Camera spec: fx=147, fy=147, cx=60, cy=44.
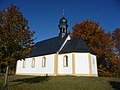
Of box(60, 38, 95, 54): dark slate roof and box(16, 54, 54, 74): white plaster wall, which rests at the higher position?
box(60, 38, 95, 54): dark slate roof

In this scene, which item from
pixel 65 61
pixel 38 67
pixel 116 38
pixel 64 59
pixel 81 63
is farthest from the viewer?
pixel 116 38

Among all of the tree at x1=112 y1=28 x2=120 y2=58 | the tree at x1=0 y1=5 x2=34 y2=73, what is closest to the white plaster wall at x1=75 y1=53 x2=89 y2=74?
the tree at x1=0 y1=5 x2=34 y2=73

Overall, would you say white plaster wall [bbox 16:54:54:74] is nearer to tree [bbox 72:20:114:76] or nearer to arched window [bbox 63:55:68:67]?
arched window [bbox 63:55:68:67]

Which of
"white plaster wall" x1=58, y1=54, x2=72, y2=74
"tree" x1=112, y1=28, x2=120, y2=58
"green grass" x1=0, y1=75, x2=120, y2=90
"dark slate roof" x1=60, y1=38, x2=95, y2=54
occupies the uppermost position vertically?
"tree" x1=112, y1=28, x2=120, y2=58

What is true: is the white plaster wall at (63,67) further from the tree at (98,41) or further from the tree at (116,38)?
the tree at (116,38)

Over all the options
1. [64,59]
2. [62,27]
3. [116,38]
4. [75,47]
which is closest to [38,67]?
[64,59]

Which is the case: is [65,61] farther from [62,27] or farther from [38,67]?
[62,27]

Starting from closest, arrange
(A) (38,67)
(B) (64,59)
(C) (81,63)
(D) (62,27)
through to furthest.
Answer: (C) (81,63) < (B) (64,59) < (A) (38,67) < (D) (62,27)

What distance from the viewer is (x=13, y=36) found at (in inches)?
489

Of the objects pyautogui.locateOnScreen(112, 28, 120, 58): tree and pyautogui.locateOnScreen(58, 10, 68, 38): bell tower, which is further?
pyautogui.locateOnScreen(112, 28, 120, 58): tree

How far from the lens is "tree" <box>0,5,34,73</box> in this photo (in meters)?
12.1

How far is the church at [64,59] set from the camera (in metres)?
26.8

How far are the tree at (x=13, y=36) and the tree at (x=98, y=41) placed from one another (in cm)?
2538

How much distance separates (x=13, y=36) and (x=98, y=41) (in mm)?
28873
